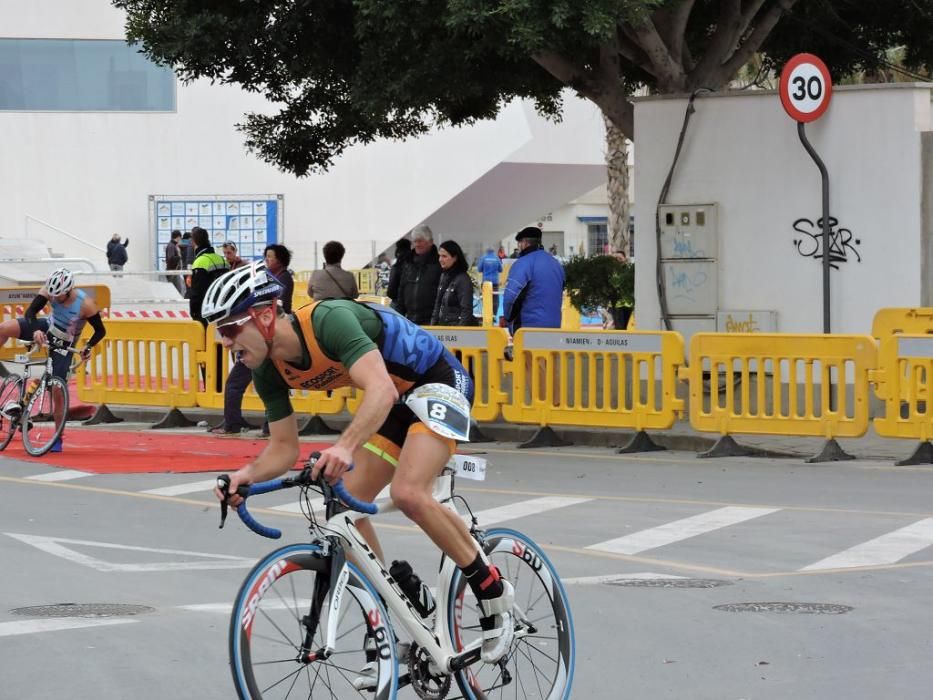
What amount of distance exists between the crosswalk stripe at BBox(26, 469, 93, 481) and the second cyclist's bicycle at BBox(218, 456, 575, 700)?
894cm

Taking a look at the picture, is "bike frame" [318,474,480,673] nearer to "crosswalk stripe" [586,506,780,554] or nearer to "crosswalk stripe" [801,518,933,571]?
"crosswalk stripe" [801,518,933,571]

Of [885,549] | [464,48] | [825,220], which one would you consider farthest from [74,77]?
[885,549]

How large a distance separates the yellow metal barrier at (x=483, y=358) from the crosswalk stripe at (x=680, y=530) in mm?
5154

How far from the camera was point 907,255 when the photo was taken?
56.9ft

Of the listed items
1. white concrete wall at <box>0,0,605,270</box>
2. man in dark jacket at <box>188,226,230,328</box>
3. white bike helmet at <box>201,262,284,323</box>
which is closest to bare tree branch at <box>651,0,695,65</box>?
man in dark jacket at <box>188,226,230,328</box>

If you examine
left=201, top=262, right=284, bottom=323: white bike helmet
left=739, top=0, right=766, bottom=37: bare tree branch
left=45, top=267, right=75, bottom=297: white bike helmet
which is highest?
left=739, top=0, right=766, bottom=37: bare tree branch

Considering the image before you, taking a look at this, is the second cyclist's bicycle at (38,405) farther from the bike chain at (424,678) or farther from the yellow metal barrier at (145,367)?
the bike chain at (424,678)

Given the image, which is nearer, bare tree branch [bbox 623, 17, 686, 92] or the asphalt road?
the asphalt road

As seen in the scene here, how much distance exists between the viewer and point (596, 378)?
17.1 metres

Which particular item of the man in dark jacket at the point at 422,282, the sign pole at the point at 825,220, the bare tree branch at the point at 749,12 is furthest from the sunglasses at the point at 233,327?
the bare tree branch at the point at 749,12

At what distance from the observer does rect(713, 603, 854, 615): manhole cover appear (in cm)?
870

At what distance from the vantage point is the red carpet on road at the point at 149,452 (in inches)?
603

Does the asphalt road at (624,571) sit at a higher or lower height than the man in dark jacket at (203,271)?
lower

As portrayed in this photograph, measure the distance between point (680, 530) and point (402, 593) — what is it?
597 centimetres
